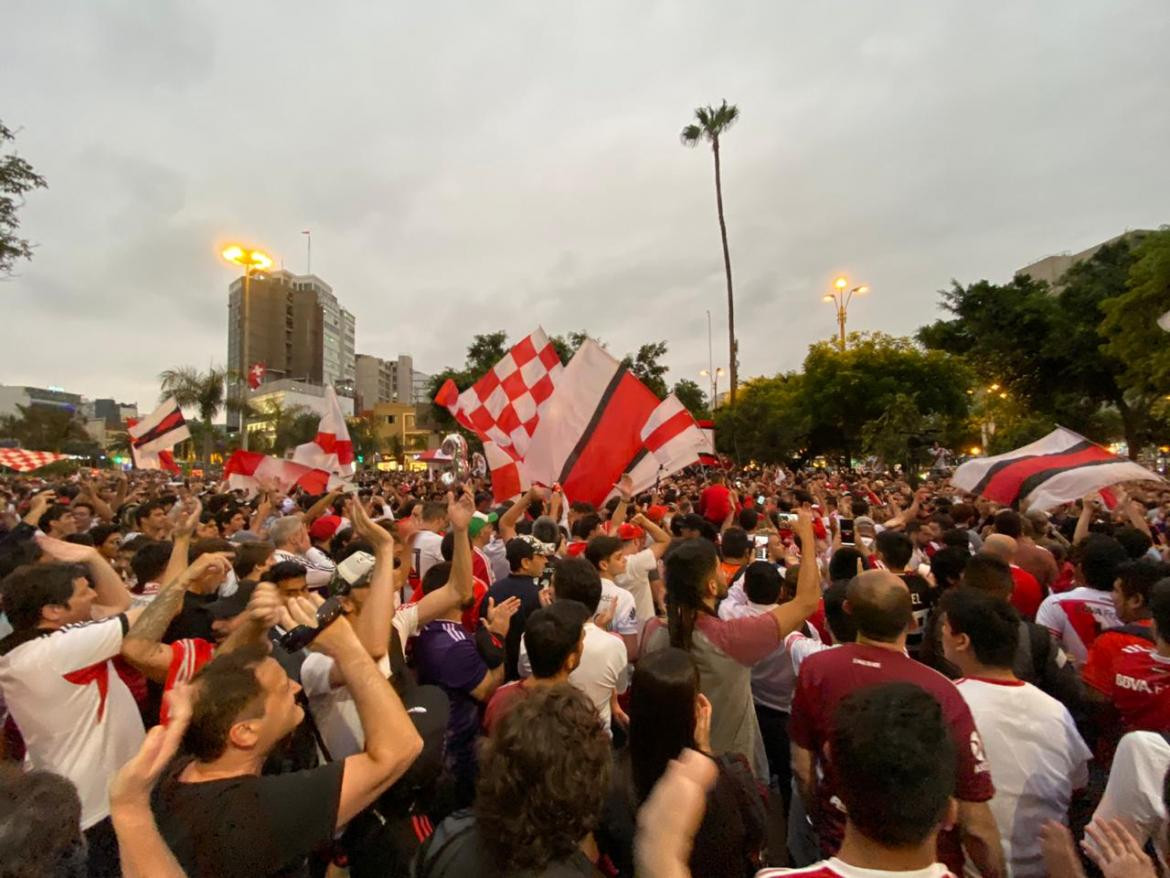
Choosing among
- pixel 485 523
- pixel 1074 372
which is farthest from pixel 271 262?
pixel 1074 372

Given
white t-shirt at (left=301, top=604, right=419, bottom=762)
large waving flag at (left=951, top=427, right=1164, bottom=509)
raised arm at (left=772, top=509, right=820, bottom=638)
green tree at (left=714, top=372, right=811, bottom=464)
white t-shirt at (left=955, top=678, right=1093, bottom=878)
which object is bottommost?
white t-shirt at (left=955, top=678, right=1093, bottom=878)

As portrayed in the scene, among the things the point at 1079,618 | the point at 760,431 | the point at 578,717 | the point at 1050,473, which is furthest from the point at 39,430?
the point at 1079,618

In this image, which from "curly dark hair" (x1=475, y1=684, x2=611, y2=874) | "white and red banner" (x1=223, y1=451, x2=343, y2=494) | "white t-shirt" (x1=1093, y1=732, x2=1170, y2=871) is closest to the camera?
"curly dark hair" (x1=475, y1=684, x2=611, y2=874)

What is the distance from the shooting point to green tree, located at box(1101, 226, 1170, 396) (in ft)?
60.2

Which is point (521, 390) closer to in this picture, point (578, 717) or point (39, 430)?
point (578, 717)

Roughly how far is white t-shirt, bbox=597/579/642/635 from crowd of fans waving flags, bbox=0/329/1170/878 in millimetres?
18

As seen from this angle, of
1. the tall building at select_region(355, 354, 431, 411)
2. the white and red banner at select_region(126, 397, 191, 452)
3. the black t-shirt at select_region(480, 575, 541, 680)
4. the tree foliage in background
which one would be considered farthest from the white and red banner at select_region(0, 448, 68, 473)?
the tall building at select_region(355, 354, 431, 411)

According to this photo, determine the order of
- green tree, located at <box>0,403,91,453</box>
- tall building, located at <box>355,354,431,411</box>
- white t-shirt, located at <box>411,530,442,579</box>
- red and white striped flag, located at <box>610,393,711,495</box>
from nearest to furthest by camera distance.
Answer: white t-shirt, located at <box>411,530,442,579</box> → red and white striped flag, located at <box>610,393,711,495</box> → green tree, located at <box>0,403,91,453</box> → tall building, located at <box>355,354,431,411</box>

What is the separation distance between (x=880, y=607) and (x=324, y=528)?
6.39 m

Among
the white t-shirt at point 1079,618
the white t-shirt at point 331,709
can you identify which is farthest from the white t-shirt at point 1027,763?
the white t-shirt at point 331,709

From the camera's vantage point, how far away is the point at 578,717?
1660 millimetres

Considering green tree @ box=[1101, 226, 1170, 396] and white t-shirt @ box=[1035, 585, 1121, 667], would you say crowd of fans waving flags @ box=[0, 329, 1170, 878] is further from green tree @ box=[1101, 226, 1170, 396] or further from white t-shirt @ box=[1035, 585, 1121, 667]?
green tree @ box=[1101, 226, 1170, 396]

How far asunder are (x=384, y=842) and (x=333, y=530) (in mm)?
5531

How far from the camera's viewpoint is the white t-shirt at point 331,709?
2.70m
